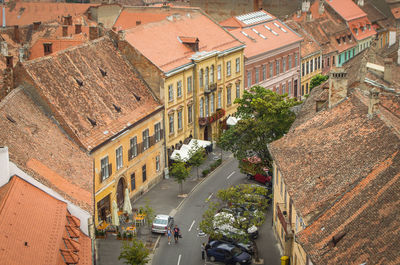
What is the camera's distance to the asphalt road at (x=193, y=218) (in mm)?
59250

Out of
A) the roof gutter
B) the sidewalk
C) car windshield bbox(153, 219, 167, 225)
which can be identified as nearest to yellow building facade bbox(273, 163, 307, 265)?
car windshield bbox(153, 219, 167, 225)

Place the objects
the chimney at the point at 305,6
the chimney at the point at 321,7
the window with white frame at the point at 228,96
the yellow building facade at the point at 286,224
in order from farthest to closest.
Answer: the chimney at the point at 305,6, the chimney at the point at 321,7, the window with white frame at the point at 228,96, the yellow building facade at the point at 286,224

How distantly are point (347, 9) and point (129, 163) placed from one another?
251ft

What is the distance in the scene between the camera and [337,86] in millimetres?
60250

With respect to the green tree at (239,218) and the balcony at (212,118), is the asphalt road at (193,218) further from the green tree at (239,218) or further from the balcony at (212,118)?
the balcony at (212,118)

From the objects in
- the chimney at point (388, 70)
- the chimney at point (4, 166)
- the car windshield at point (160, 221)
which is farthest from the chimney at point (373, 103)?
the chimney at point (4, 166)

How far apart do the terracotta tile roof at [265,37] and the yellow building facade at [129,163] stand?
26322mm

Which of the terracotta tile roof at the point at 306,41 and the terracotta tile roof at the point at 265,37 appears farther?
the terracotta tile roof at the point at 306,41

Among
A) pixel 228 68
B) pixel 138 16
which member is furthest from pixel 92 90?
pixel 138 16

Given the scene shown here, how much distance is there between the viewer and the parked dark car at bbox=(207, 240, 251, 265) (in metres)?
57.5

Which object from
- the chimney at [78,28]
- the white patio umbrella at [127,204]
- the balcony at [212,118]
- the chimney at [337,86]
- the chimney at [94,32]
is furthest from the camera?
the chimney at [78,28]

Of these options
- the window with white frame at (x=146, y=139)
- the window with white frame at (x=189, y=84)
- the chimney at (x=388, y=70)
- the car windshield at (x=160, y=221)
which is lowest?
the car windshield at (x=160, y=221)

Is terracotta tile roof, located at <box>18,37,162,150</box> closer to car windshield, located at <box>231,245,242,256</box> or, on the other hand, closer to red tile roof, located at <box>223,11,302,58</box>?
car windshield, located at <box>231,245,242,256</box>

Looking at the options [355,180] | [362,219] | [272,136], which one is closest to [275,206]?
[272,136]
